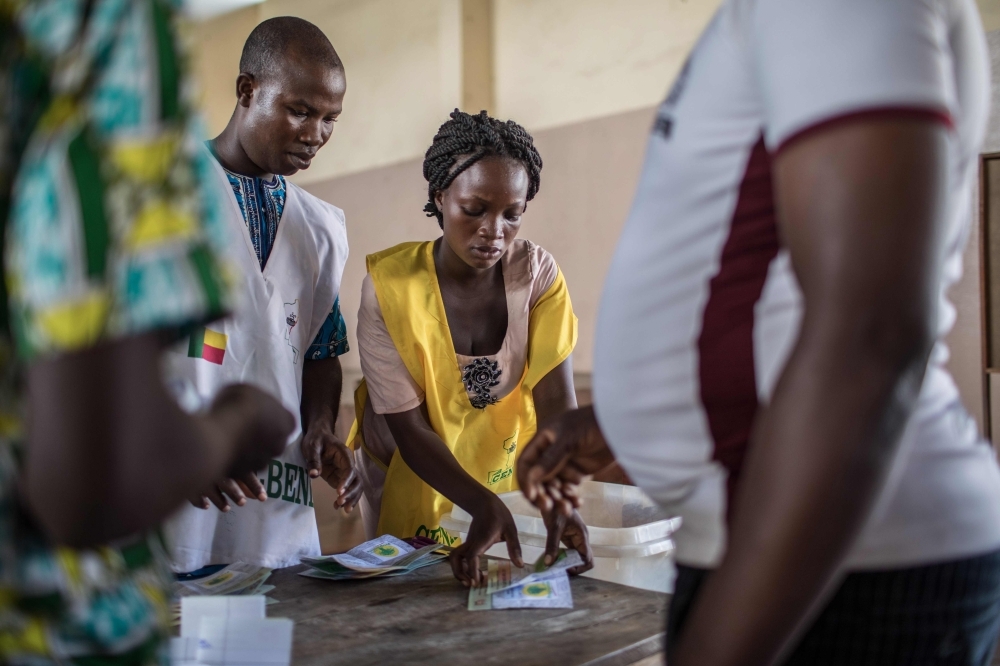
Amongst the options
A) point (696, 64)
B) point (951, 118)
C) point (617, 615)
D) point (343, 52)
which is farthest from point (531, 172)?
point (343, 52)

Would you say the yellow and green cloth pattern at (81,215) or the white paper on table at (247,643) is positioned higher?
the yellow and green cloth pattern at (81,215)

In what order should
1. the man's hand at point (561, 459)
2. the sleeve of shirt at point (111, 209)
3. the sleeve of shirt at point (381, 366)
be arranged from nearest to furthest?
the sleeve of shirt at point (111, 209), the man's hand at point (561, 459), the sleeve of shirt at point (381, 366)

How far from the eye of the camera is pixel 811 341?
1.79 feet

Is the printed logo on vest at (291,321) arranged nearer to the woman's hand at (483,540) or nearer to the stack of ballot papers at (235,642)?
the woman's hand at (483,540)

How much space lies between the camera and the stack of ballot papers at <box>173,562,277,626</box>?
148cm

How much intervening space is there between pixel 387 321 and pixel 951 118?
170 centimetres

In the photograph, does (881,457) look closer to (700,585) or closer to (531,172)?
(700,585)

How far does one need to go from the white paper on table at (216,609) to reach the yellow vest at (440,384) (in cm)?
90

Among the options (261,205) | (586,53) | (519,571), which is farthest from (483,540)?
(586,53)

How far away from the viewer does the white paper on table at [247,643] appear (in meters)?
1.10

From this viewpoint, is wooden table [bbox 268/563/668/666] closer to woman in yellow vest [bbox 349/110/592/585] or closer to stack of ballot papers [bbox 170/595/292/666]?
stack of ballot papers [bbox 170/595/292/666]

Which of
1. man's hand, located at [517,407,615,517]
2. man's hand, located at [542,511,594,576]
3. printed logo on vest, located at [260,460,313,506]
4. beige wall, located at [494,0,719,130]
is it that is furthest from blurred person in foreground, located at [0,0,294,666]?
beige wall, located at [494,0,719,130]

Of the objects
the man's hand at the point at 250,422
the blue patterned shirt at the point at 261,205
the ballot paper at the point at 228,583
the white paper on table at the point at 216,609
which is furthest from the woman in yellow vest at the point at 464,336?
the man's hand at the point at 250,422

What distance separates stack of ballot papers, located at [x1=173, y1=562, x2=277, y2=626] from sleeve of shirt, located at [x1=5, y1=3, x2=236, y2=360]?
Result: 3.56 ft
